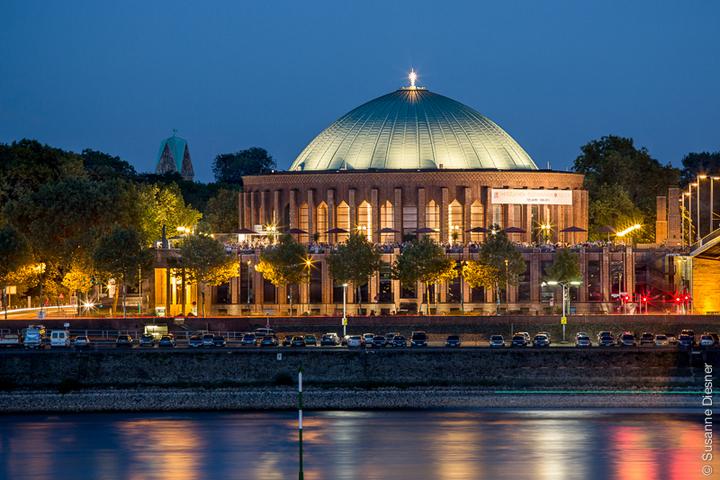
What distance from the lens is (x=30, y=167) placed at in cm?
18525

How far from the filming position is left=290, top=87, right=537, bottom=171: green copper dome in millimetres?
Result: 183750

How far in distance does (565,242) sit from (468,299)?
20.8 meters

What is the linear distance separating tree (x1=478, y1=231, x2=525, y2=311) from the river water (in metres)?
50.1

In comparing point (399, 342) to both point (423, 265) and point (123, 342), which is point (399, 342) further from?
point (423, 265)

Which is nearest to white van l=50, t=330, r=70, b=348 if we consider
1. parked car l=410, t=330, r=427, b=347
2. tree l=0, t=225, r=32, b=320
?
parked car l=410, t=330, r=427, b=347

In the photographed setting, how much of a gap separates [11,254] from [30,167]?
1460 inches

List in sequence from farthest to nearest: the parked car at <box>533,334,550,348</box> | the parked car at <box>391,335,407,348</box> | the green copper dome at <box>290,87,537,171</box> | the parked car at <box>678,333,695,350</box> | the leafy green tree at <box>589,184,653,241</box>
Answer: the leafy green tree at <box>589,184,653,241</box> → the green copper dome at <box>290,87,537,171</box> → the parked car at <box>533,334,550,348</box> → the parked car at <box>391,335,407,348</box> → the parked car at <box>678,333,695,350</box>

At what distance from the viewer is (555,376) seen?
365 feet

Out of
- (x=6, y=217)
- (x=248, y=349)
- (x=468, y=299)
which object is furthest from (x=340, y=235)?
(x=248, y=349)

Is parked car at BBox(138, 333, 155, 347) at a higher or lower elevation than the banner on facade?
lower

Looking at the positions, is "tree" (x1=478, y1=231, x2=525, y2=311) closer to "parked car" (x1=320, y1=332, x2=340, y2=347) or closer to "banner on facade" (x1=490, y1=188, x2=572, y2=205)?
"banner on facade" (x1=490, y1=188, x2=572, y2=205)

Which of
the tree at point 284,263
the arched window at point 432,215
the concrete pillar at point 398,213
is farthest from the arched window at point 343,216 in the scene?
the tree at point 284,263

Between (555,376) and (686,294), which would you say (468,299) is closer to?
(686,294)

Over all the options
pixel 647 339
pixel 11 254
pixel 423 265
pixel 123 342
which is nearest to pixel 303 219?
pixel 423 265
